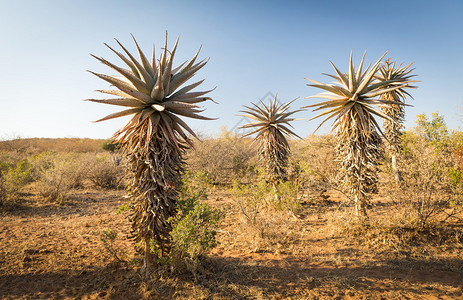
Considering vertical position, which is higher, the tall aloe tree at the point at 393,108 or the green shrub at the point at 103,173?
the tall aloe tree at the point at 393,108

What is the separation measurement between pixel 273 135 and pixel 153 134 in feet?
19.7

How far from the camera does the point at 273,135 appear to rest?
914cm

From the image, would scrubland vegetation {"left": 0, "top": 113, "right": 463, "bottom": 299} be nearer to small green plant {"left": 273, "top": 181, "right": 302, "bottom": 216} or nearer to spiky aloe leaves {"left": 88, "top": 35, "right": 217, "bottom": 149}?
small green plant {"left": 273, "top": 181, "right": 302, "bottom": 216}

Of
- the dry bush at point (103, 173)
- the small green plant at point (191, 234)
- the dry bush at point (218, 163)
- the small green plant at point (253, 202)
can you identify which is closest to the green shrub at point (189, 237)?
the small green plant at point (191, 234)

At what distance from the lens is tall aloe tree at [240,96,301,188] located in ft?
30.0

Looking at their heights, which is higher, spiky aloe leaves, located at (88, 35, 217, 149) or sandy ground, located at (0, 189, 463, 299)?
spiky aloe leaves, located at (88, 35, 217, 149)

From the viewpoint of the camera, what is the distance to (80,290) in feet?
13.0

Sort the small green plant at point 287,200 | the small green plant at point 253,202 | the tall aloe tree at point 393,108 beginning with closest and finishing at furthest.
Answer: the small green plant at point 253,202 → the small green plant at point 287,200 → the tall aloe tree at point 393,108

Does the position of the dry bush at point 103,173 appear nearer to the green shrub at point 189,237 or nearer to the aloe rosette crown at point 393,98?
the green shrub at point 189,237

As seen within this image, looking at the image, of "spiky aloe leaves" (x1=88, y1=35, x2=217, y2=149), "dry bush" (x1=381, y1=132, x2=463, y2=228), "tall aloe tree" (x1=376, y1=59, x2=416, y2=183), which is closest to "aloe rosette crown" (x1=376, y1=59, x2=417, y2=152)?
"tall aloe tree" (x1=376, y1=59, x2=416, y2=183)

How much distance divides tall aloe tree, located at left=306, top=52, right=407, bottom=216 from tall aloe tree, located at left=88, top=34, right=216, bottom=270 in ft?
A: 13.2

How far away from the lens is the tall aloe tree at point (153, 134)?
3.88 m

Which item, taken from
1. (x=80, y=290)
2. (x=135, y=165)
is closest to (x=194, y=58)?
(x=135, y=165)

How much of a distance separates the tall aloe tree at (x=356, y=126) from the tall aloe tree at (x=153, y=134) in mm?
4014
